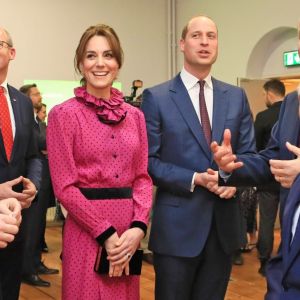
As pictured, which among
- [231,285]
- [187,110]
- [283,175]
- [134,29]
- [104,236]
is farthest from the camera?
[134,29]

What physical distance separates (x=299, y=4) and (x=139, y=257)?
209 inches

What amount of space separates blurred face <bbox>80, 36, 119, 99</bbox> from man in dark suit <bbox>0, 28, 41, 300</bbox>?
1.91ft

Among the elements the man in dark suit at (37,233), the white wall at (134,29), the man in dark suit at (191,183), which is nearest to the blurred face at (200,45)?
the man in dark suit at (191,183)

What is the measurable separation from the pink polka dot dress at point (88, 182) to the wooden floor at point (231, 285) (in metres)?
1.97

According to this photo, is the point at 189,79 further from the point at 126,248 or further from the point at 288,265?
the point at 288,265

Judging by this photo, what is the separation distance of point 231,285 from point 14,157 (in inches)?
97.9

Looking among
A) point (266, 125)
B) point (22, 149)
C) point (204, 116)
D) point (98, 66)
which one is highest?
point (98, 66)

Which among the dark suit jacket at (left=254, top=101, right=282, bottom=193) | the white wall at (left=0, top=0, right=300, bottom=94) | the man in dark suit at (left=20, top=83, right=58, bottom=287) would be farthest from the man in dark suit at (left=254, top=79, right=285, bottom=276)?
the white wall at (left=0, top=0, right=300, bottom=94)

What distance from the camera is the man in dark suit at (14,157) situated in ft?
8.04

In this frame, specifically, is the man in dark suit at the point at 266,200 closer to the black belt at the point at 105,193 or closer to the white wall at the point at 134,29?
the white wall at the point at 134,29

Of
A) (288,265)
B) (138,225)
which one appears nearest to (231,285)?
(138,225)

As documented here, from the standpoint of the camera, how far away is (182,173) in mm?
2195

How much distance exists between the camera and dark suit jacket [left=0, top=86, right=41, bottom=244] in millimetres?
2461

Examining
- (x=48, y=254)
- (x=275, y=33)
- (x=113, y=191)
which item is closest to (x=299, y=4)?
(x=275, y=33)
